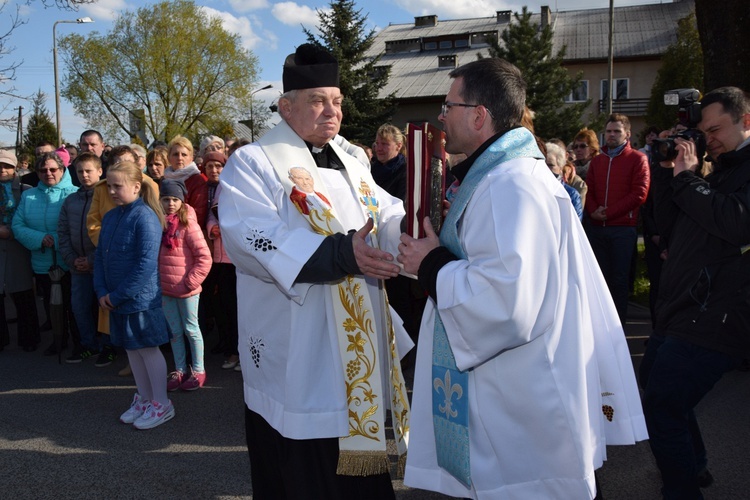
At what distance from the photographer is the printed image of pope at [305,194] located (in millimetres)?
2803

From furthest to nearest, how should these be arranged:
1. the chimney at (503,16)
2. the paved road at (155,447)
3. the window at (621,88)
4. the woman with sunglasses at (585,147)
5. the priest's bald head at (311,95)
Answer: the chimney at (503,16) < the window at (621,88) < the woman with sunglasses at (585,147) < the paved road at (155,447) < the priest's bald head at (311,95)

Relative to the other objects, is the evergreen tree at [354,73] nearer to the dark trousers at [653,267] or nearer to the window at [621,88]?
the window at [621,88]

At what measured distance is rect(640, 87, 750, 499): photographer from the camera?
288 cm

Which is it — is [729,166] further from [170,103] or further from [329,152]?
[170,103]

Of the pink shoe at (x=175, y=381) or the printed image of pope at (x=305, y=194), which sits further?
the pink shoe at (x=175, y=381)

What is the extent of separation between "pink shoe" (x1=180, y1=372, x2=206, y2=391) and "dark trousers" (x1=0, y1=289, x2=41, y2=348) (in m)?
2.53

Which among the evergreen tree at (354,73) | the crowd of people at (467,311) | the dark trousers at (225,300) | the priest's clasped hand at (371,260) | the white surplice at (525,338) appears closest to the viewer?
the white surplice at (525,338)

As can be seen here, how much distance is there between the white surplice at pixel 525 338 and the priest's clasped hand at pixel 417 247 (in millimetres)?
130

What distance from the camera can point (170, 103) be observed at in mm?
40031

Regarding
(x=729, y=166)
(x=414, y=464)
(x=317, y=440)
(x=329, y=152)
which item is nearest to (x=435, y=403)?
(x=414, y=464)

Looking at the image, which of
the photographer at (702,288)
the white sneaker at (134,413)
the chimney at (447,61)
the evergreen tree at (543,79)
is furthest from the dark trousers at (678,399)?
the chimney at (447,61)

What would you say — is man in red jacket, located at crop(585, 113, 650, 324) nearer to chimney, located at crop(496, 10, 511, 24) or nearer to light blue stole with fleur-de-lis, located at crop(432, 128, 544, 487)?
light blue stole with fleur-de-lis, located at crop(432, 128, 544, 487)

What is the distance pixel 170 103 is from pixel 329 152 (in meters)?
39.7

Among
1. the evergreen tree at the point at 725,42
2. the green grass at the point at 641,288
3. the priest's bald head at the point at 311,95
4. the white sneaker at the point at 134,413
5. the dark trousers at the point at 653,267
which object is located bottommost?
the white sneaker at the point at 134,413
